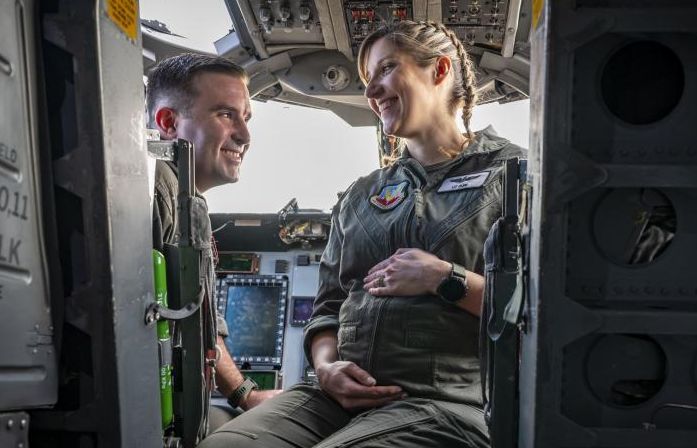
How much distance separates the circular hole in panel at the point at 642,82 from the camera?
1.27 metres

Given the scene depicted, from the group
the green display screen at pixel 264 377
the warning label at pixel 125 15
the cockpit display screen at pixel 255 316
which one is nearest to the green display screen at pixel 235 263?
the cockpit display screen at pixel 255 316

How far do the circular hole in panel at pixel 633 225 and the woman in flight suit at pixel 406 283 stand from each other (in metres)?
0.54

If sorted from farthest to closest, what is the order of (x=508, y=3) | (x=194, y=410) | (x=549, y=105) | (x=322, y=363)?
(x=508, y=3), (x=322, y=363), (x=194, y=410), (x=549, y=105)

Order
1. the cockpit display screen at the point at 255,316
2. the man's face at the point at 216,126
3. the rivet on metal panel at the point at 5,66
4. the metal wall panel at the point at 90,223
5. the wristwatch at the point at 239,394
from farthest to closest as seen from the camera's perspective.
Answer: the cockpit display screen at the point at 255,316, the wristwatch at the point at 239,394, the man's face at the point at 216,126, the metal wall panel at the point at 90,223, the rivet on metal panel at the point at 5,66

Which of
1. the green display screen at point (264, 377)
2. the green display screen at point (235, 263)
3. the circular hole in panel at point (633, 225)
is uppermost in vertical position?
the circular hole in panel at point (633, 225)

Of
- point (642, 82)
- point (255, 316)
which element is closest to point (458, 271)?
point (642, 82)

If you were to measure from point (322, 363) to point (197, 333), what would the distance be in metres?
0.40

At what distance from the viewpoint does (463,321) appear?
180cm

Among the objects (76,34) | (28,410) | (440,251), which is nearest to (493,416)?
(440,251)

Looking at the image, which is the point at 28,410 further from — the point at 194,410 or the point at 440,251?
A: the point at 440,251

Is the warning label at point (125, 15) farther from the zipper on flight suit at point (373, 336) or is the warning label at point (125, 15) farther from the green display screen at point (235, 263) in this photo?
the green display screen at point (235, 263)

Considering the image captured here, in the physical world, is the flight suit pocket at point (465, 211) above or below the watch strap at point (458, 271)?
above

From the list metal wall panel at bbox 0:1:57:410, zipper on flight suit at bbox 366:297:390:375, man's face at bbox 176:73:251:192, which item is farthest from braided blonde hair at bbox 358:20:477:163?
metal wall panel at bbox 0:1:57:410

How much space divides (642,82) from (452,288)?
2.35 ft
